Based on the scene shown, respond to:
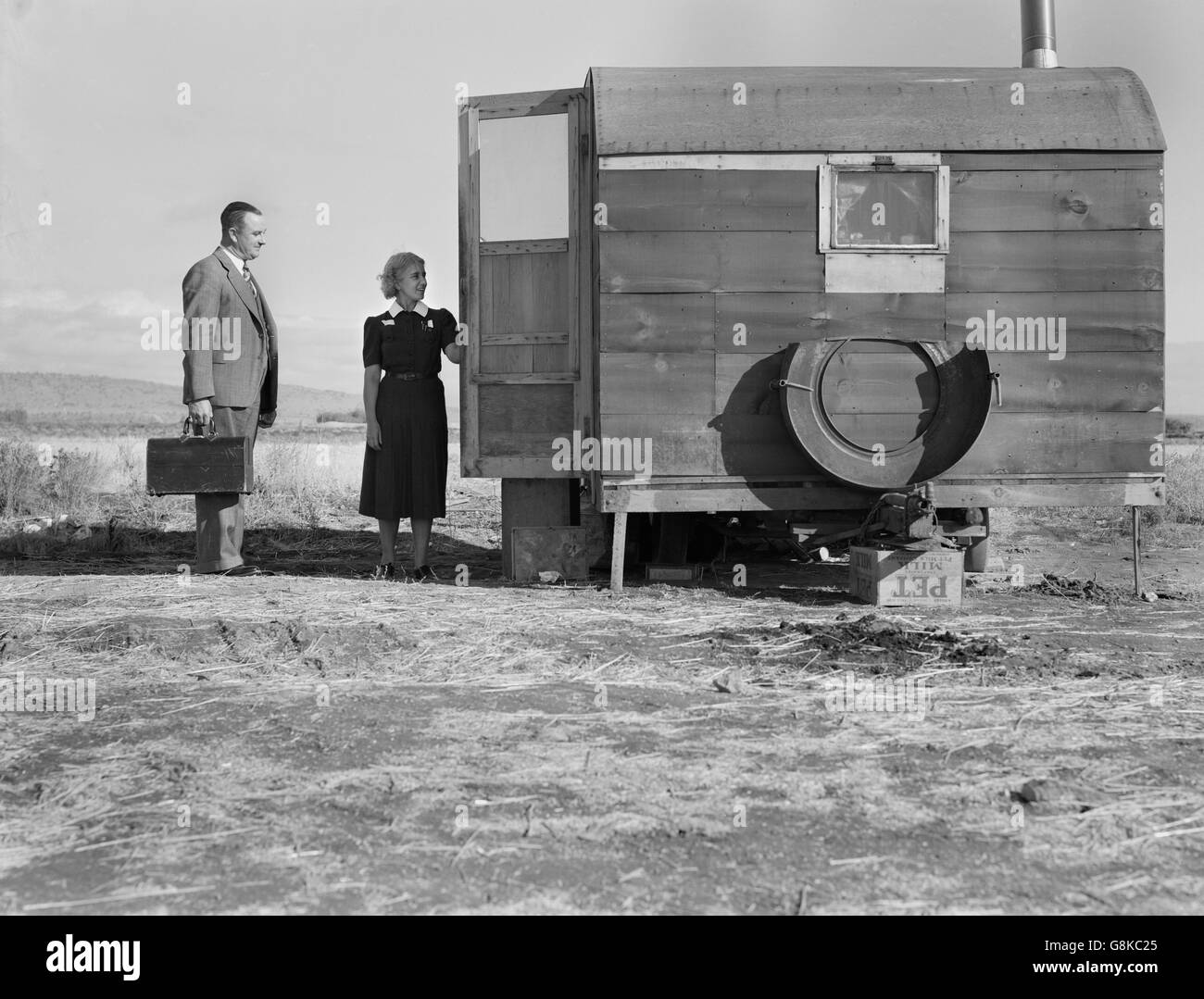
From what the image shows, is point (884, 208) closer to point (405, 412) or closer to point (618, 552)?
point (618, 552)

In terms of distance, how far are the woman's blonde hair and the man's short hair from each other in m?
0.93

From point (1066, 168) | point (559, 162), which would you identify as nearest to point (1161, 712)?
point (1066, 168)

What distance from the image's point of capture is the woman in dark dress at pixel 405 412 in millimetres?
7648

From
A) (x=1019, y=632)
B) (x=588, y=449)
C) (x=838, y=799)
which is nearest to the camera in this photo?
(x=838, y=799)

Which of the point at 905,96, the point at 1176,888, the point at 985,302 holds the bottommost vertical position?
the point at 1176,888

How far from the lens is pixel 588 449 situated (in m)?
7.55

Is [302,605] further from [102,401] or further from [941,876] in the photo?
[102,401]

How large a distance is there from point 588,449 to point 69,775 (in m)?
4.46

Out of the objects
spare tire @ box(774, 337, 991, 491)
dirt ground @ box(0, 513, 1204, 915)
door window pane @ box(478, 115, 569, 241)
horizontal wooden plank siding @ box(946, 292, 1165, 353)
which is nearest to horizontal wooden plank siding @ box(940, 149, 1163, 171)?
horizontal wooden plank siding @ box(946, 292, 1165, 353)

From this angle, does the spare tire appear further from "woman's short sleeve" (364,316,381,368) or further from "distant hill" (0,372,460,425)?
"distant hill" (0,372,460,425)

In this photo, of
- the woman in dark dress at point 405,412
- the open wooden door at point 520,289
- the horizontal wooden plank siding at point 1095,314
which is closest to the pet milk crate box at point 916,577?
the horizontal wooden plank siding at point 1095,314

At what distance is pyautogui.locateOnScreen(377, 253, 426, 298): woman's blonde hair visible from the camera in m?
7.71

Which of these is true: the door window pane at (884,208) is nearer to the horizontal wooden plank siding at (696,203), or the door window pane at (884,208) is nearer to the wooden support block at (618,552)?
the horizontal wooden plank siding at (696,203)

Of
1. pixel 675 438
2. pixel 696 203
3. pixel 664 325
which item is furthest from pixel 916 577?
pixel 696 203
